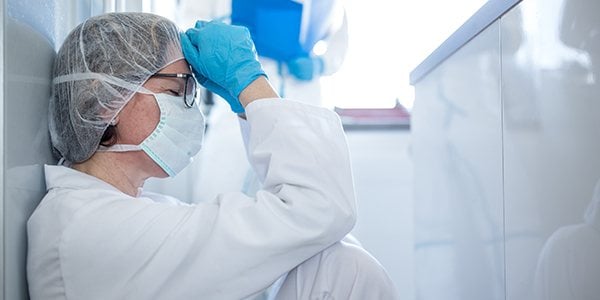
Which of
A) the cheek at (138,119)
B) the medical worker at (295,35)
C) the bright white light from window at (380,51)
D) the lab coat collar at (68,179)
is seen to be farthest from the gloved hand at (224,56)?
the bright white light from window at (380,51)

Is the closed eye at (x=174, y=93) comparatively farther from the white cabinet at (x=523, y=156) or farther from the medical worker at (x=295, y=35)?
the medical worker at (x=295, y=35)

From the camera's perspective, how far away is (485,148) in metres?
0.93

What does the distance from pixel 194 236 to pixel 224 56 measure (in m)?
0.33

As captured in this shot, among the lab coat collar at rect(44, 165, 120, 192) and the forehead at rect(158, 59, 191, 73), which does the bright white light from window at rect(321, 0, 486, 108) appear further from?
the lab coat collar at rect(44, 165, 120, 192)

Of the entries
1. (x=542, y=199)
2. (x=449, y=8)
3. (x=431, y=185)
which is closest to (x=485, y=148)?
(x=542, y=199)

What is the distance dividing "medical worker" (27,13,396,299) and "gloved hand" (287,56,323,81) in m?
0.82

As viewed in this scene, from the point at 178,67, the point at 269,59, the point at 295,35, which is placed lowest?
the point at 269,59

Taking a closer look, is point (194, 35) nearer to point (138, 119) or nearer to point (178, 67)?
point (178, 67)

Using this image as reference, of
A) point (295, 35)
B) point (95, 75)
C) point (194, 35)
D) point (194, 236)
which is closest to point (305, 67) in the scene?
point (295, 35)

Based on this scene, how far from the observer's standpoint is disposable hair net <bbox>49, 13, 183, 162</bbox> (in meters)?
0.97

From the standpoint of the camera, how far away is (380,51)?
217cm

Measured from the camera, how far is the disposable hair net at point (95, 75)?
Answer: 97cm

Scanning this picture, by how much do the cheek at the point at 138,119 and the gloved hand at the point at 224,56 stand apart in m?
0.11

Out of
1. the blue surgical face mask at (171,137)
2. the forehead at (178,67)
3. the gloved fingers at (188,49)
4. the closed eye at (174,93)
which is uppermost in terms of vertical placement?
the gloved fingers at (188,49)
